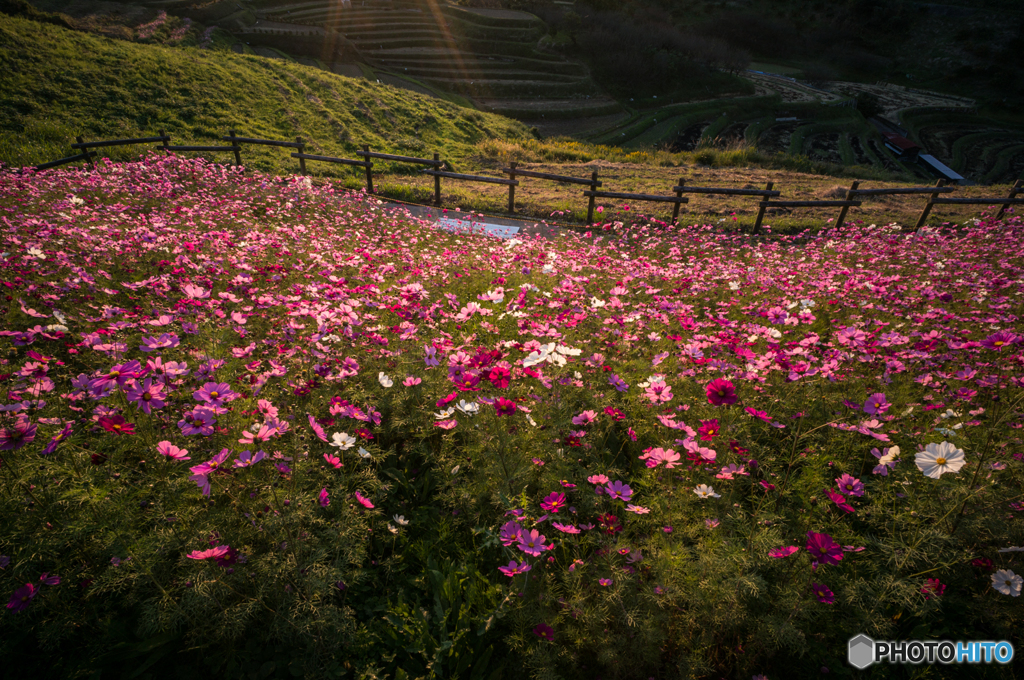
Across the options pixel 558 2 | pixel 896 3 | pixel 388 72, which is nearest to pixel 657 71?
pixel 558 2

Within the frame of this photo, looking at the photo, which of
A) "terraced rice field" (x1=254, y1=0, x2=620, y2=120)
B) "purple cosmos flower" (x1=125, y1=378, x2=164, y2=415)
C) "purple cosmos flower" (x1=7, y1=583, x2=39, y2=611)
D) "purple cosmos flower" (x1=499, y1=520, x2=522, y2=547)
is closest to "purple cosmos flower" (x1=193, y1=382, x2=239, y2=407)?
"purple cosmos flower" (x1=125, y1=378, x2=164, y2=415)

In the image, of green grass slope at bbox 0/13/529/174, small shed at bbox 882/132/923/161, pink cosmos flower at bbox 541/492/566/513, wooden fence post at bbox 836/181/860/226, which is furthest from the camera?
small shed at bbox 882/132/923/161

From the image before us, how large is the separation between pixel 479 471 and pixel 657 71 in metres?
65.5

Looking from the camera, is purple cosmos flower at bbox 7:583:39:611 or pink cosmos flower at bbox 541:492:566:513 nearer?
purple cosmos flower at bbox 7:583:39:611

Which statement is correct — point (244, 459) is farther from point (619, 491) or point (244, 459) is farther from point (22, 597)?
point (619, 491)

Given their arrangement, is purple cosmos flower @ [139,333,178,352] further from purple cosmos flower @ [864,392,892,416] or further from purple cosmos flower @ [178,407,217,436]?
purple cosmos flower @ [864,392,892,416]

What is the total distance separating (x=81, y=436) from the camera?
7.95 ft

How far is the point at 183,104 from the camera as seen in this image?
51.5 feet

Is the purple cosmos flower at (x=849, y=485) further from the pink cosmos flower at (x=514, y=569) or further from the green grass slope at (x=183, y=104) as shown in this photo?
the green grass slope at (x=183, y=104)

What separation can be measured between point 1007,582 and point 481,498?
2.50 metres

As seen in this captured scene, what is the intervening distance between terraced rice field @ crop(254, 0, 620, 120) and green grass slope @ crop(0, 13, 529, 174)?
2107 centimetres

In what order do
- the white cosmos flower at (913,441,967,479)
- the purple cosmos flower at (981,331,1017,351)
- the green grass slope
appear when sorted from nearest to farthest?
the white cosmos flower at (913,441,967,479) → the purple cosmos flower at (981,331,1017,351) → the green grass slope

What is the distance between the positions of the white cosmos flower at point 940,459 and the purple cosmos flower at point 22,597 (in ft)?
12.1

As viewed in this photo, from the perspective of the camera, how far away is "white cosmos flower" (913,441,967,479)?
1.68 m
